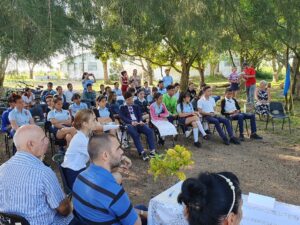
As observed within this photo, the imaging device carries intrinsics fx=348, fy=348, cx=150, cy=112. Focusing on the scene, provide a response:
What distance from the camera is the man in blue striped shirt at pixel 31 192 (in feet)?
7.29

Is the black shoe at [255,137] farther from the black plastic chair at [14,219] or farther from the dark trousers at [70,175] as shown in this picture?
the black plastic chair at [14,219]

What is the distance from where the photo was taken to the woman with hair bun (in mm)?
1483

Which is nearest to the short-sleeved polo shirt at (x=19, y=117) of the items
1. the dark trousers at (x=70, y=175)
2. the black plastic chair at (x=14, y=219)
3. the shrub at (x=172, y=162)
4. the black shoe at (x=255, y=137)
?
the dark trousers at (x=70, y=175)

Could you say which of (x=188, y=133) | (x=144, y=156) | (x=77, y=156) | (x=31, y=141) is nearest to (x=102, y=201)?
(x=31, y=141)

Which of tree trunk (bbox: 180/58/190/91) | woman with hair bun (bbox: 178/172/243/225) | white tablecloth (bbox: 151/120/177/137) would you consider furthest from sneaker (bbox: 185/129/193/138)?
tree trunk (bbox: 180/58/190/91)

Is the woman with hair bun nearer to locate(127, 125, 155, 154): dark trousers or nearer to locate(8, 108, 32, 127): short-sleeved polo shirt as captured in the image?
locate(127, 125, 155, 154): dark trousers

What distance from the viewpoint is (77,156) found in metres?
3.46

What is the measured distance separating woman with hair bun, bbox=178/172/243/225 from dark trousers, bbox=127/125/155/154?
454cm

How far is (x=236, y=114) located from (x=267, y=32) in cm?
298

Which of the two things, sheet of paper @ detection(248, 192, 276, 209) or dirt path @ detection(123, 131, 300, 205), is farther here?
dirt path @ detection(123, 131, 300, 205)

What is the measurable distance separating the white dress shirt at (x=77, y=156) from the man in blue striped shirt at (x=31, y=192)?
40.3 inches

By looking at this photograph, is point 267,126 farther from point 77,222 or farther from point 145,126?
point 77,222

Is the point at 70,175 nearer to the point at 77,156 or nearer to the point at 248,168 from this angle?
the point at 77,156

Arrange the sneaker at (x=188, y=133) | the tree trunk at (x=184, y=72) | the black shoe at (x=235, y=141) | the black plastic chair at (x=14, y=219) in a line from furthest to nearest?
the tree trunk at (x=184, y=72) < the sneaker at (x=188, y=133) < the black shoe at (x=235, y=141) < the black plastic chair at (x=14, y=219)
